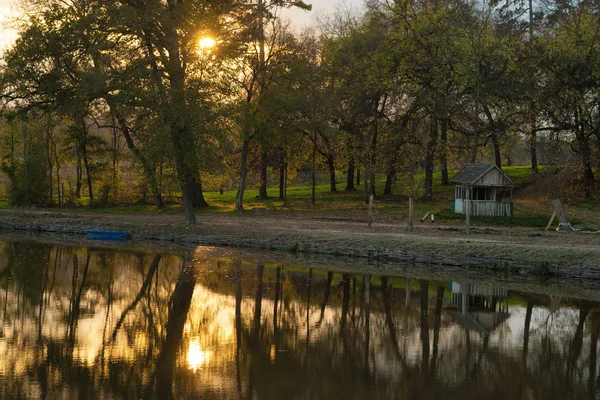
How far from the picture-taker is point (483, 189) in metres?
41.7

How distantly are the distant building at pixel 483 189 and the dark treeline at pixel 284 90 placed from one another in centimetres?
344

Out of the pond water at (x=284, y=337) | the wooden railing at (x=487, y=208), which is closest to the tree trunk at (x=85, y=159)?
the wooden railing at (x=487, y=208)

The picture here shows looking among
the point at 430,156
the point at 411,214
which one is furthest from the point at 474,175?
the point at 411,214

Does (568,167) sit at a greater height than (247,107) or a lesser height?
lesser

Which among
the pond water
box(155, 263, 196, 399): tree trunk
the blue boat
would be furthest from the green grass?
box(155, 263, 196, 399): tree trunk

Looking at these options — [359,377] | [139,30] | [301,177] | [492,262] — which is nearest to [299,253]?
[492,262]

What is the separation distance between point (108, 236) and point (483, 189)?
2202 cm

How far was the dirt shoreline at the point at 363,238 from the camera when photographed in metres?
24.5

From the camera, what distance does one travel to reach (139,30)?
106ft

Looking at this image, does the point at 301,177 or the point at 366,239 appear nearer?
the point at 366,239

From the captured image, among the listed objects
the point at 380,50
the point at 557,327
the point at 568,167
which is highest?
the point at 380,50

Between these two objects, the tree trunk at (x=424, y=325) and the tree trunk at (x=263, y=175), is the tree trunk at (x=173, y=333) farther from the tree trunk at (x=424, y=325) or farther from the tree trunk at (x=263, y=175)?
the tree trunk at (x=263, y=175)

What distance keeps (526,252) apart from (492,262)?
127 centimetres

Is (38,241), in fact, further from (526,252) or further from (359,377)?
(359,377)
